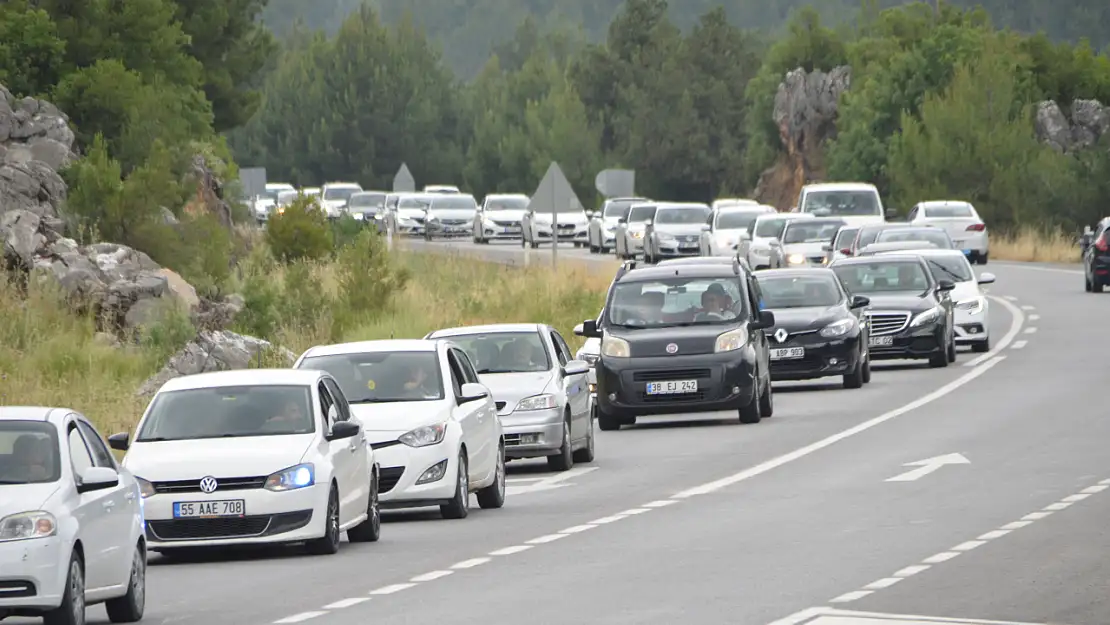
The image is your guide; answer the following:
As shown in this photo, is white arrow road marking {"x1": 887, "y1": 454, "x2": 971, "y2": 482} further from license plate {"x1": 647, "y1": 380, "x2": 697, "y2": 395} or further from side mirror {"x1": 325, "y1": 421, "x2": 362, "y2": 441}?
side mirror {"x1": 325, "y1": 421, "x2": 362, "y2": 441}

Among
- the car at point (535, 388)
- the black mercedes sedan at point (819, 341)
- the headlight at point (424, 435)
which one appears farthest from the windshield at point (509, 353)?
the black mercedes sedan at point (819, 341)

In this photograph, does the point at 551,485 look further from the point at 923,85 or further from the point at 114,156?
the point at 923,85

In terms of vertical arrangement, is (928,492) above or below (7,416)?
below

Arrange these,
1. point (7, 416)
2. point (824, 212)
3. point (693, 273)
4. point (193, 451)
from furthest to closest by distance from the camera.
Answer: point (824, 212) → point (693, 273) → point (193, 451) → point (7, 416)

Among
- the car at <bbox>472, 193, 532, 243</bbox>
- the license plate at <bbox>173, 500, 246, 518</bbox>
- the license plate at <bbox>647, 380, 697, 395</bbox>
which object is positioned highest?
the license plate at <bbox>173, 500, 246, 518</bbox>

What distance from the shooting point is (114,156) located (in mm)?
41688

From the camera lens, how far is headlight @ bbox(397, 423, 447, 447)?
18.5m

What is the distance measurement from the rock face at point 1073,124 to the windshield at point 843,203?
66.7 ft

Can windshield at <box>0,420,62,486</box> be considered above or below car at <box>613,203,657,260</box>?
above

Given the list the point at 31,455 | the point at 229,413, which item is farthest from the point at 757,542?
the point at 31,455

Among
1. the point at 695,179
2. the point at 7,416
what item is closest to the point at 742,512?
the point at 7,416

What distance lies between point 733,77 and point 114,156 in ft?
238

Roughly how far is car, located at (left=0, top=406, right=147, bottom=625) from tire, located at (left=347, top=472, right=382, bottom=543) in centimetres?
379

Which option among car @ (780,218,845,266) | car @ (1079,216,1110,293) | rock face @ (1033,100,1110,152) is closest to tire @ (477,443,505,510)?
car @ (780,218,845,266)
